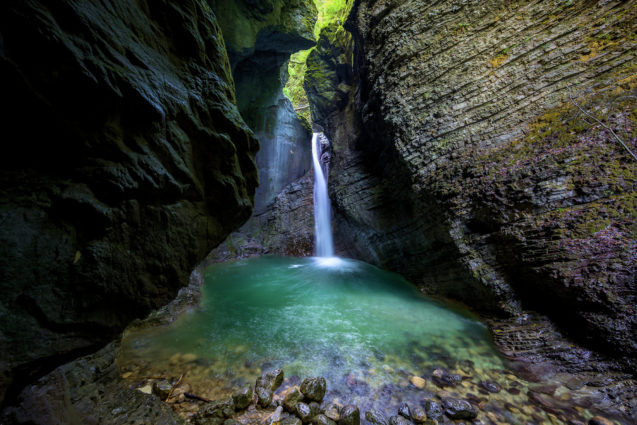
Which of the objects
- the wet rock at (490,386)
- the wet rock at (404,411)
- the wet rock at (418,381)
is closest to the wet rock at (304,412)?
the wet rock at (404,411)

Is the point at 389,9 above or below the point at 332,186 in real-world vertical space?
above

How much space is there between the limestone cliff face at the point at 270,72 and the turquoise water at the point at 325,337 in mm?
8661

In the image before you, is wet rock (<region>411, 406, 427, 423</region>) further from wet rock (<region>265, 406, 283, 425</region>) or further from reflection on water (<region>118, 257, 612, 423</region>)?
wet rock (<region>265, 406, 283, 425</region>)

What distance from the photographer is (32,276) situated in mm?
1338

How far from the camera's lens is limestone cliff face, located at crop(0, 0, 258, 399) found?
1270mm

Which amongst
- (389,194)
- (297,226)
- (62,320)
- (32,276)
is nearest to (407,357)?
(62,320)

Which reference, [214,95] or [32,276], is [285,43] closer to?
[214,95]

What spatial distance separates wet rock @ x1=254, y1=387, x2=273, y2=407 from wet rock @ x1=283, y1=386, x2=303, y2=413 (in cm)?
18

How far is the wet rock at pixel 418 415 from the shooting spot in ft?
8.64

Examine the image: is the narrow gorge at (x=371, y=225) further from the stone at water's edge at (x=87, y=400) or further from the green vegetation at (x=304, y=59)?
the green vegetation at (x=304, y=59)

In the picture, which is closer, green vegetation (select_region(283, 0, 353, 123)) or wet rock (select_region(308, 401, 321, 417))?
wet rock (select_region(308, 401, 321, 417))

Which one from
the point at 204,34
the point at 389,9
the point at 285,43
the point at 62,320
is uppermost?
the point at 285,43

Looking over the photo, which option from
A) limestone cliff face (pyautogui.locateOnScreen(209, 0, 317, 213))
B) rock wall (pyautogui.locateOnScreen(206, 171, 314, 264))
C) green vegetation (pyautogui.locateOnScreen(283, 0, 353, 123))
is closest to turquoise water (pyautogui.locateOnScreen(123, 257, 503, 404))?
rock wall (pyautogui.locateOnScreen(206, 171, 314, 264))

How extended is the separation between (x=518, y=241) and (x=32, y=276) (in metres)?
6.47
